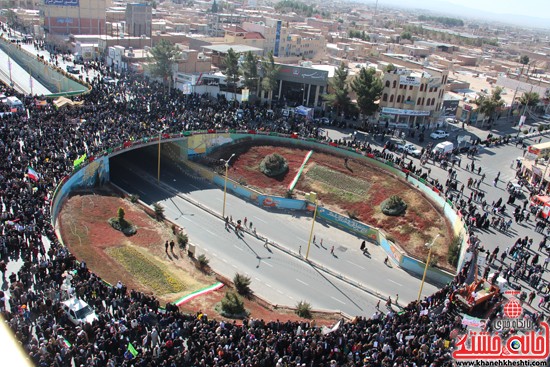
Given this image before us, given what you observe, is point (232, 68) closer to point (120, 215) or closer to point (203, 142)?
point (203, 142)

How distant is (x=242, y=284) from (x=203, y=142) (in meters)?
23.1

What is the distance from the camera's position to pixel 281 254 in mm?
35438

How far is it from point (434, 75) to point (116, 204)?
159 feet

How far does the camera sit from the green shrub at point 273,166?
154 feet

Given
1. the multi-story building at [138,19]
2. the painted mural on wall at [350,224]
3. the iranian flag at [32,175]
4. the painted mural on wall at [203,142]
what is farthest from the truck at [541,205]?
the multi-story building at [138,19]

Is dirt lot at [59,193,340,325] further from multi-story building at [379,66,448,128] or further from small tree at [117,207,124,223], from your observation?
multi-story building at [379,66,448,128]

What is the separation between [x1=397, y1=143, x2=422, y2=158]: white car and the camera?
5425 cm

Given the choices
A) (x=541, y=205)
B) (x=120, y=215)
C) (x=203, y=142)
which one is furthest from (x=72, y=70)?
(x=541, y=205)

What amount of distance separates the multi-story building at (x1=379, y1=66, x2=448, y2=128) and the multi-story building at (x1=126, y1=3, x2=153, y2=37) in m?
52.6

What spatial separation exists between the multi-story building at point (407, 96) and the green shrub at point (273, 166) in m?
22.8

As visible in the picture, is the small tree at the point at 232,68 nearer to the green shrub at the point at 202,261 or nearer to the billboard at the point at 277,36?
the billboard at the point at 277,36

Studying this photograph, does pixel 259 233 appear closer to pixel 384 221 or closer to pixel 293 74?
pixel 384 221

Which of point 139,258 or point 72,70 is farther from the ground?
point 72,70

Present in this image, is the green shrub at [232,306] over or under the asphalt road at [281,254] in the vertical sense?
over
